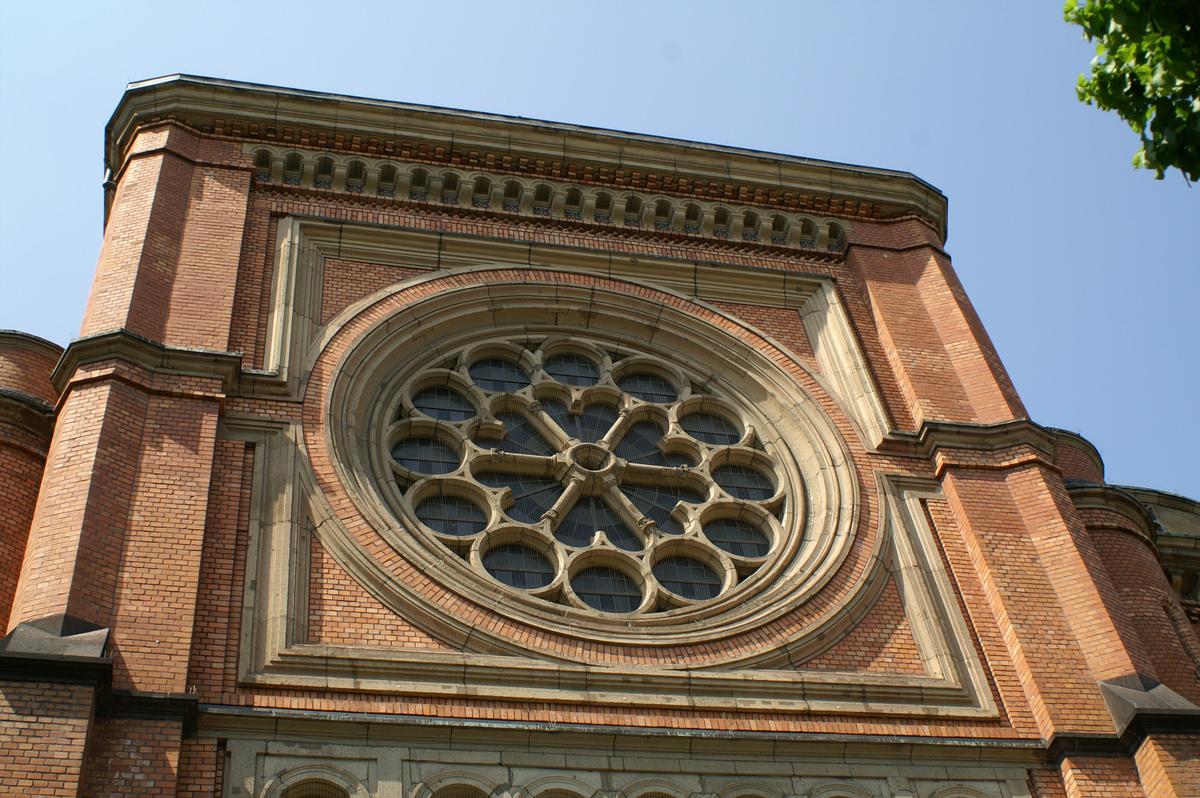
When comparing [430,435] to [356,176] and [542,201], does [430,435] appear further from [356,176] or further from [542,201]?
[542,201]

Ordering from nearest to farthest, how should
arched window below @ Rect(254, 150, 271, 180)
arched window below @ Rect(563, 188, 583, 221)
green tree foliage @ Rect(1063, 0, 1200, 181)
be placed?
1. green tree foliage @ Rect(1063, 0, 1200, 181)
2. arched window below @ Rect(254, 150, 271, 180)
3. arched window below @ Rect(563, 188, 583, 221)

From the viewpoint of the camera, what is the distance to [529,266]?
17.5m

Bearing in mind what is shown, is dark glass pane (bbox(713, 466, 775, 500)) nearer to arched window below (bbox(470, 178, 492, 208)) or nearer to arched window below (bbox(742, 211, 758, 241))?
arched window below (bbox(742, 211, 758, 241))

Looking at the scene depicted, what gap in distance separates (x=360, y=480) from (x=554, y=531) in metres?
1.89

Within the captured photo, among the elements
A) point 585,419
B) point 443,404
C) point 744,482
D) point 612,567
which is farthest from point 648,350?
point 612,567

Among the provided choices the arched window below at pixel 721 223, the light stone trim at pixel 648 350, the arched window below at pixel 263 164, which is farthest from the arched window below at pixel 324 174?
the arched window below at pixel 721 223

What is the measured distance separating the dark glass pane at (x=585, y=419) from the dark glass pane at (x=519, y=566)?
2007 millimetres

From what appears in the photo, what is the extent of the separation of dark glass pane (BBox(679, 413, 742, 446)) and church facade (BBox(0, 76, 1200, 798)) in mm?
82

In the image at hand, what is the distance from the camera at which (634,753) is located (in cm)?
1160

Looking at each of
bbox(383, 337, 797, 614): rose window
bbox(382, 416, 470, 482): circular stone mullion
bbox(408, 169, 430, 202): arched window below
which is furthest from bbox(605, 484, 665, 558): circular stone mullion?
bbox(408, 169, 430, 202): arched window below

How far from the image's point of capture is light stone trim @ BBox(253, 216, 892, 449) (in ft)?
50.8

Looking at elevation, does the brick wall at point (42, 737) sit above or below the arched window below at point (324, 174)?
below

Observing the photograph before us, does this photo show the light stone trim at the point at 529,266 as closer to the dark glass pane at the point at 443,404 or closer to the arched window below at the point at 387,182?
the arched window below at the point at 387,182

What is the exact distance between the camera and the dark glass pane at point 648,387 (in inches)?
657
